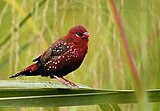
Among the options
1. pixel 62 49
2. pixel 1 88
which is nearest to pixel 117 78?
pixel 62 49

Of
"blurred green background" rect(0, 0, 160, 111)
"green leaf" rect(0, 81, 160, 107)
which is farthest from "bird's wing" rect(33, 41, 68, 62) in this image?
"green leaf" rect(0, 81, 160, 107)

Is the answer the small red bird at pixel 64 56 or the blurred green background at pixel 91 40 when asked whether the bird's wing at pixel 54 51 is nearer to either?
the small red bird at pixel 64 56

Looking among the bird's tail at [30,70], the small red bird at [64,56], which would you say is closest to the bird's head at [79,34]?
the small red bird at [64,56]

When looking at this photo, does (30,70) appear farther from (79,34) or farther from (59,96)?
(59,96)

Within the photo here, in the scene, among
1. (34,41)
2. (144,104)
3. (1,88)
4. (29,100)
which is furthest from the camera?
(34,41)

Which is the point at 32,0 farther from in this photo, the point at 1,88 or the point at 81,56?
the point at 1,88

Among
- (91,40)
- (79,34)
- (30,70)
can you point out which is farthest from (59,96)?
(91,40)

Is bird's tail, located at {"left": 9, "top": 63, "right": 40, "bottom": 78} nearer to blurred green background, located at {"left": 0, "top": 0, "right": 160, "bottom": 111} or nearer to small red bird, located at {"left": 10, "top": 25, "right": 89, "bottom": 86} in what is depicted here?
small red bird, located at {"left": 10, "top": 25, "right": 89, "bottom": 86}
